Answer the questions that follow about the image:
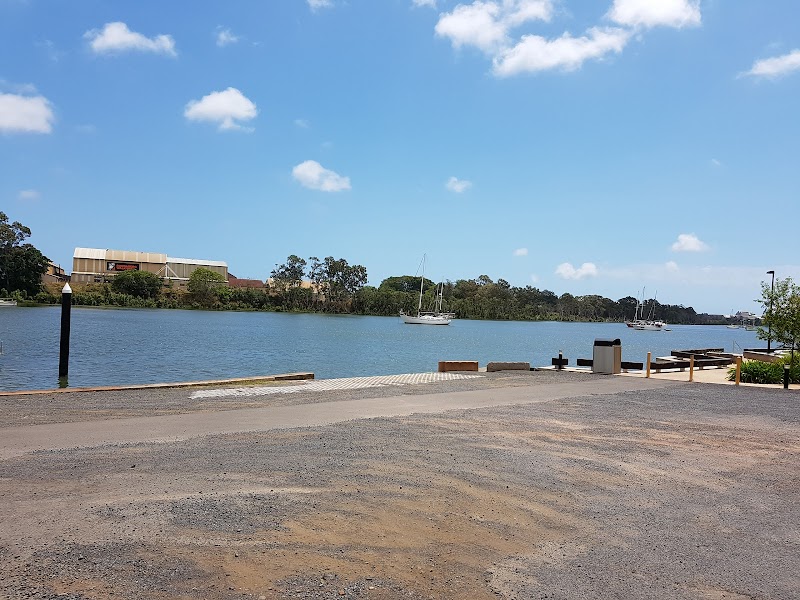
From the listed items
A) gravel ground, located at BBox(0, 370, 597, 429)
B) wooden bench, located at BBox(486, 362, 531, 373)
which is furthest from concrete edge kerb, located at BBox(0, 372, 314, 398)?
wooden bench, located at BBox(486, 362, 531, 373)

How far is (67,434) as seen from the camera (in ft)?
29.6

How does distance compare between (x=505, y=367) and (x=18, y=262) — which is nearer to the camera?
(x=505, y=367)

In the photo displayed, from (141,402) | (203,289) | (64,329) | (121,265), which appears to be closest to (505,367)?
(141,402)

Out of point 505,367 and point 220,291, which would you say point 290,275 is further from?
point 505,367

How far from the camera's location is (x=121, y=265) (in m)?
170

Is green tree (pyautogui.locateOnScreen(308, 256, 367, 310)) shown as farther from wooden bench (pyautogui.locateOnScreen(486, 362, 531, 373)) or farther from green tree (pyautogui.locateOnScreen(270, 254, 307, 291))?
wooden bench (pyautogui.locateOnScreen(486, 362, 531, 373))

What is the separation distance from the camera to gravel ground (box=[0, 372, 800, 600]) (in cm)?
449

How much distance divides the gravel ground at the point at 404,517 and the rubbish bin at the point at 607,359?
12515 mm

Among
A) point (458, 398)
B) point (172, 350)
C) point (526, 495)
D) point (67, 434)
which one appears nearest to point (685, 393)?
point (458, 398)

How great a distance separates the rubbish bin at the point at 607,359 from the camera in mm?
22656

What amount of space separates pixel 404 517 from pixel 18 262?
12899 centimetres

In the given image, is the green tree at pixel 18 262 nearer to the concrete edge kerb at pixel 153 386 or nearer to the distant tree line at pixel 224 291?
the distant tree line at pixel 224 291

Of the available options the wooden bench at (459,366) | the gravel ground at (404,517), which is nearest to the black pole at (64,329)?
the wooden bench at (459,366)

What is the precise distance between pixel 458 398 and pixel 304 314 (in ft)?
467
